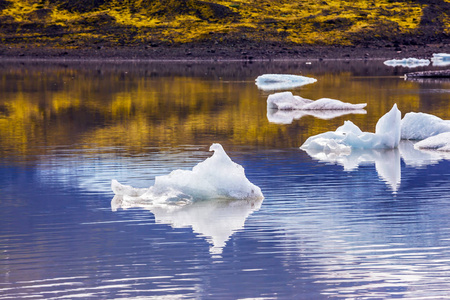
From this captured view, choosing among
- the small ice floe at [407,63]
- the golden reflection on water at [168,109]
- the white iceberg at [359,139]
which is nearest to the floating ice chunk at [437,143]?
the white iceberg at [359,139]

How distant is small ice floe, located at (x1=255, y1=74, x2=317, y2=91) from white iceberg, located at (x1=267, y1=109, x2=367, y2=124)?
12.2 metres

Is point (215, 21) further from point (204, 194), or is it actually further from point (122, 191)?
point (204, 194)

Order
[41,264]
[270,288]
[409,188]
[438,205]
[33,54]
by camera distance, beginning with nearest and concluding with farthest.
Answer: [270,288]
[41,264]
[438,205]
[409,188]
[33,54]

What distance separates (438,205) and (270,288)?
479 cm

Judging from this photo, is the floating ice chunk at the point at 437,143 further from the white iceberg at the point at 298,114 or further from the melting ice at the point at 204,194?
the white iceberg at the point at 298,114

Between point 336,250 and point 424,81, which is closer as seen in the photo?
point 336,250

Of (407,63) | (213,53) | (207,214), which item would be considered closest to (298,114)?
(207,214)

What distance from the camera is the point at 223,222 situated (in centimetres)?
1123

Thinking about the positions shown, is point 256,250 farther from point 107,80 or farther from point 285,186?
point 107,80

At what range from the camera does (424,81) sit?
47531 mm

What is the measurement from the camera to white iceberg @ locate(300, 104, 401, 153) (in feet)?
59.2

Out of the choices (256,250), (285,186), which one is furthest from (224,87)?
(256,250)

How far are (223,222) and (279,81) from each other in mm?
33081

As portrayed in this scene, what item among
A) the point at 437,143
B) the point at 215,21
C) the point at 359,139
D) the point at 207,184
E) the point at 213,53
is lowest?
the point at 437,143
